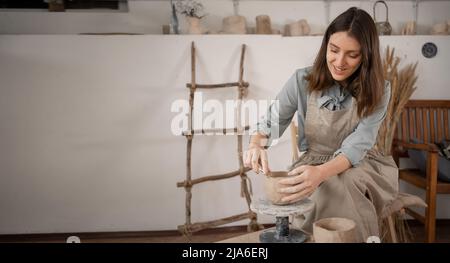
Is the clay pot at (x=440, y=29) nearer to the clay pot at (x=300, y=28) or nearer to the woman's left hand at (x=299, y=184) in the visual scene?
the clay pot at (x=300, y=28)

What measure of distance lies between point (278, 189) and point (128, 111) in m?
1.59

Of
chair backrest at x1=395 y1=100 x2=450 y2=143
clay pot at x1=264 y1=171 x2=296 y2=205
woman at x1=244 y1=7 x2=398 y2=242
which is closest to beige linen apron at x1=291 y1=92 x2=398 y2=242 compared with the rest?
woman at x1=244 y1=7 x2=398 y2=242

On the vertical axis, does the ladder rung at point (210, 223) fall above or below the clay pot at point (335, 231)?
below

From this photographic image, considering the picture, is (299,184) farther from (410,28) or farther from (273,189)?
(410,28)

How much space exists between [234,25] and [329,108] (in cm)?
121

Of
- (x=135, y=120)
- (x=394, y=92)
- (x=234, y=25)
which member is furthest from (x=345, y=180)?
(x=135, y=120)

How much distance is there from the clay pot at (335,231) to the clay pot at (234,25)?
1597mm

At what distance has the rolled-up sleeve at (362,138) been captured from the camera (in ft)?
3.59

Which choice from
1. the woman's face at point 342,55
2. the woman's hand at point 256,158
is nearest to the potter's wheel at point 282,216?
the woman's hand at point 256,158

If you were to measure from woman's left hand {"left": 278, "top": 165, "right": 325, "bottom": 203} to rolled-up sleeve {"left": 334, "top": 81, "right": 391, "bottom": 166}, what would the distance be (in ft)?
0.66

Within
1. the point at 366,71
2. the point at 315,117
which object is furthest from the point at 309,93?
the point at 366,71

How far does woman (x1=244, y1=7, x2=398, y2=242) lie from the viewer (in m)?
1.06

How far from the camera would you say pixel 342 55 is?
1.07 meters

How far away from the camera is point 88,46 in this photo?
2.17 meters
